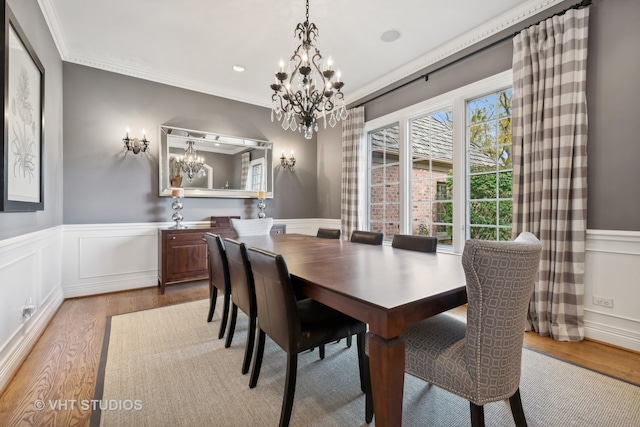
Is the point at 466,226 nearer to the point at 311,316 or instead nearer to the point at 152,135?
the point at 311,316

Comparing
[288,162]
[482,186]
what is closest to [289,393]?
[482,186]

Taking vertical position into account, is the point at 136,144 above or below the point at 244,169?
above

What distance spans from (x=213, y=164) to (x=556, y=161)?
3.94m

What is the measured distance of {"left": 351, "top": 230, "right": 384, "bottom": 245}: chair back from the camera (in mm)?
2674

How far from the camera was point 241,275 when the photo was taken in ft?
6.05

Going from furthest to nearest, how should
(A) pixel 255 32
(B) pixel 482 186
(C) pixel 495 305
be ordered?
(B) pixel 482 186, (A) pixel 255 32, (C) pixel 495 305

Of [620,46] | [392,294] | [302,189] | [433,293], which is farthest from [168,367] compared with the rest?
[620,46]

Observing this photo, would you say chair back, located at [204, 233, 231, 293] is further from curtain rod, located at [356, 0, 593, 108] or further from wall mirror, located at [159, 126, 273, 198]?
curtain rod, located at [356, 0, 593, 108]

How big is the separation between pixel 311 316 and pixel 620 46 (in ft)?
9.48

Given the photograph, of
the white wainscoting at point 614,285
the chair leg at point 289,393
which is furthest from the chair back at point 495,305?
the white wainscoting at point 614,285

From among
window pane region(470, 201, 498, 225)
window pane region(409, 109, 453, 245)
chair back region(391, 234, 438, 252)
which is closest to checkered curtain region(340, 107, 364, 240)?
window pane region(409, 109, 453, 245)

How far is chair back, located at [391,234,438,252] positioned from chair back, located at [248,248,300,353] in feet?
4.11

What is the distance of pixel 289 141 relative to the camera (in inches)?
194

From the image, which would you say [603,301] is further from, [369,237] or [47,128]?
[47,128]
